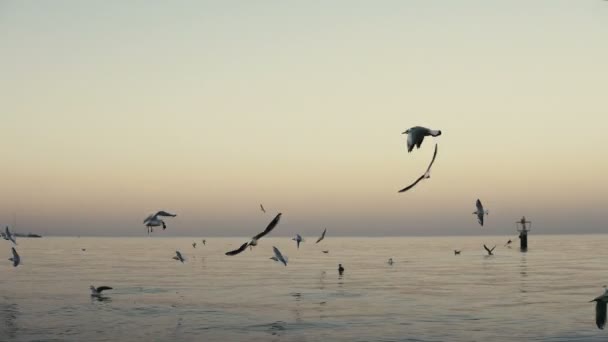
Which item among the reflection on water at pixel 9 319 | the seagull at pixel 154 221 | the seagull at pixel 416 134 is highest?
the seagull at pixel 416 134

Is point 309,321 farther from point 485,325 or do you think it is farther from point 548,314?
point 548,314

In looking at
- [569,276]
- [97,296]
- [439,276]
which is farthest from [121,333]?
[569,276]

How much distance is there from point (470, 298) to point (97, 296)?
87.4ft

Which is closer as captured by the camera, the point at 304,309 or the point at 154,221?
the point at 154,221

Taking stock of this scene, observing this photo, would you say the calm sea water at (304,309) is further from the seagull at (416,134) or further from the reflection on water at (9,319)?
the seagull at (416,134)

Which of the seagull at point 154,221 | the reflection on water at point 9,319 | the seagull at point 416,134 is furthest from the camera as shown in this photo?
the reflection on water at point 9,319

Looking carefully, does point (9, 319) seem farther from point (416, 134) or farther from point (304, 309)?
point (416, 134)

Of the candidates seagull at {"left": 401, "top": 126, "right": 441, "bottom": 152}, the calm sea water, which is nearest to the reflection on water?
the calm sea water

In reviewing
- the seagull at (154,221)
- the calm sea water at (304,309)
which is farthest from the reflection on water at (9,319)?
the seagull at (154,221)

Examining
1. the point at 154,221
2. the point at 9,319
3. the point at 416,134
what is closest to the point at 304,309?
the point at 9,319

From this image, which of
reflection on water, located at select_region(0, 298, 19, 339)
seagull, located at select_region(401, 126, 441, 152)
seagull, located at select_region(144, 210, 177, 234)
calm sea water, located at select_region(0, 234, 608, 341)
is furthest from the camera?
reflection on water, located at select_region(0, 298, 19, 339)

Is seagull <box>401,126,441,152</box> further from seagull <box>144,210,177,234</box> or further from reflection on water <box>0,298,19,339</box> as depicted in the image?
reflection on water <box>0,298,19,339</box>

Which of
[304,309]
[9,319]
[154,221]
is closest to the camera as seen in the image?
[154,221]

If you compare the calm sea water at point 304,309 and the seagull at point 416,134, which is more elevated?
the seagull at point 416,134
